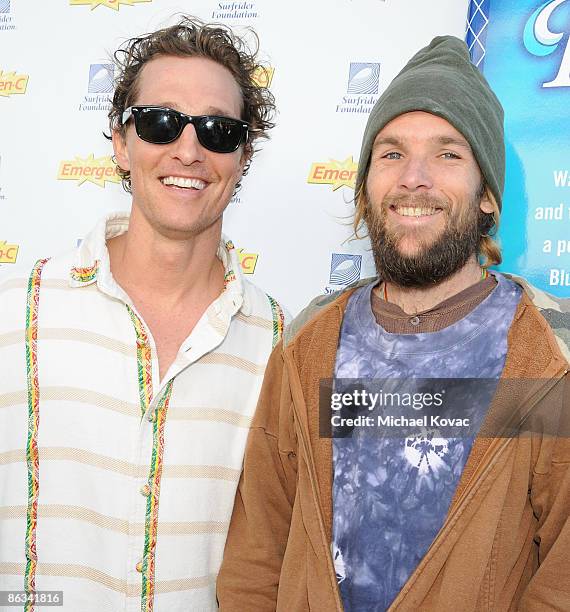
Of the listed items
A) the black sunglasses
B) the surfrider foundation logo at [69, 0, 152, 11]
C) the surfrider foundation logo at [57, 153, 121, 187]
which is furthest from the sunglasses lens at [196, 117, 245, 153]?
the surfrider foundation logo at [69, 0, 152, 11]

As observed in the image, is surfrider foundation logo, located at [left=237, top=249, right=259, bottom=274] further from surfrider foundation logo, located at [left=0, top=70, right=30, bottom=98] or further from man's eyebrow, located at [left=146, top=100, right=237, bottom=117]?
surfrider foundation logo, located at [left=0, top=70, right=30, bottom=98]

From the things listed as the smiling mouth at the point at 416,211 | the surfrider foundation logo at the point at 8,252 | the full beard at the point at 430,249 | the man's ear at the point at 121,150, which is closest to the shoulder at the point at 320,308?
the full beard at the point at 430,249

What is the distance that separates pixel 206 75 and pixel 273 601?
4.70 ft

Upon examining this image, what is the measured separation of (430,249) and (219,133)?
2.26 ft

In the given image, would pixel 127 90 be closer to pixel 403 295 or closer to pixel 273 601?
pixel 403 295

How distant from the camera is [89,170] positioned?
3.34 m

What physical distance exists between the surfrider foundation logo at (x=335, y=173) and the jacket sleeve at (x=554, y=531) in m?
1.58

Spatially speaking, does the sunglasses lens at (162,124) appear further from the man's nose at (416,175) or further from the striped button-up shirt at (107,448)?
the man's nose at (416,175)

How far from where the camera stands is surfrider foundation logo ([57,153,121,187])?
3.32 metres

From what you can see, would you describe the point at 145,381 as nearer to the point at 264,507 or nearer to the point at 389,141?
the point at 264,507

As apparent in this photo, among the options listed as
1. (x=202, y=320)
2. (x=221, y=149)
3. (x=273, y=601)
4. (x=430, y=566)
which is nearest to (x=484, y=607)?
(x=430, y=566)

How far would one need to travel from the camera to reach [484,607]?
1587mm

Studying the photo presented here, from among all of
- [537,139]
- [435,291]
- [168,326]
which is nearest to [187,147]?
[168,326]

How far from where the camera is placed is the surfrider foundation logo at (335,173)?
301cm
